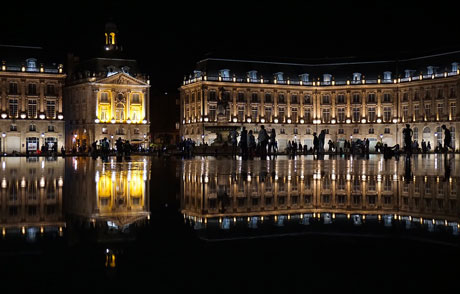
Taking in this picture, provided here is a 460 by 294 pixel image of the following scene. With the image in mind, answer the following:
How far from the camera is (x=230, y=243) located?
16.2ft

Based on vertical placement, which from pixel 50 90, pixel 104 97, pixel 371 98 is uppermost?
pixel 50 90

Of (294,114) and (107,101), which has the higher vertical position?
(107,101)

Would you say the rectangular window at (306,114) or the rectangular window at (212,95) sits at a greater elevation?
the rectangular window at (212,95)

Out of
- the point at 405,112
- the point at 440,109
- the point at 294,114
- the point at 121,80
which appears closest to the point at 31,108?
the point at 121,80

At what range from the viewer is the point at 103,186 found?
447 inches

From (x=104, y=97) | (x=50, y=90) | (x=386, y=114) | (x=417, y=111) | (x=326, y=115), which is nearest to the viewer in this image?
(x=50, y=90)

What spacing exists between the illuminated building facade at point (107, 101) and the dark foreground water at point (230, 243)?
70.1 metres

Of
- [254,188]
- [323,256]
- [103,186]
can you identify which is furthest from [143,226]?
[103,186]

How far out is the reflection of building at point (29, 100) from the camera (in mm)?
72750

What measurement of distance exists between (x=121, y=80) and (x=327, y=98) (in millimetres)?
29369

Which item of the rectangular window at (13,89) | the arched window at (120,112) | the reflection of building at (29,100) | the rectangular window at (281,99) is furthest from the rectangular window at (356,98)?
the rectangular window at (13,89)

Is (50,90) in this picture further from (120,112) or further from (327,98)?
(327,98)

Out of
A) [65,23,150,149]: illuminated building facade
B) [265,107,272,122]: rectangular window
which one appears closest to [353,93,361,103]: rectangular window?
[265,107,272,122]: rectangular window
